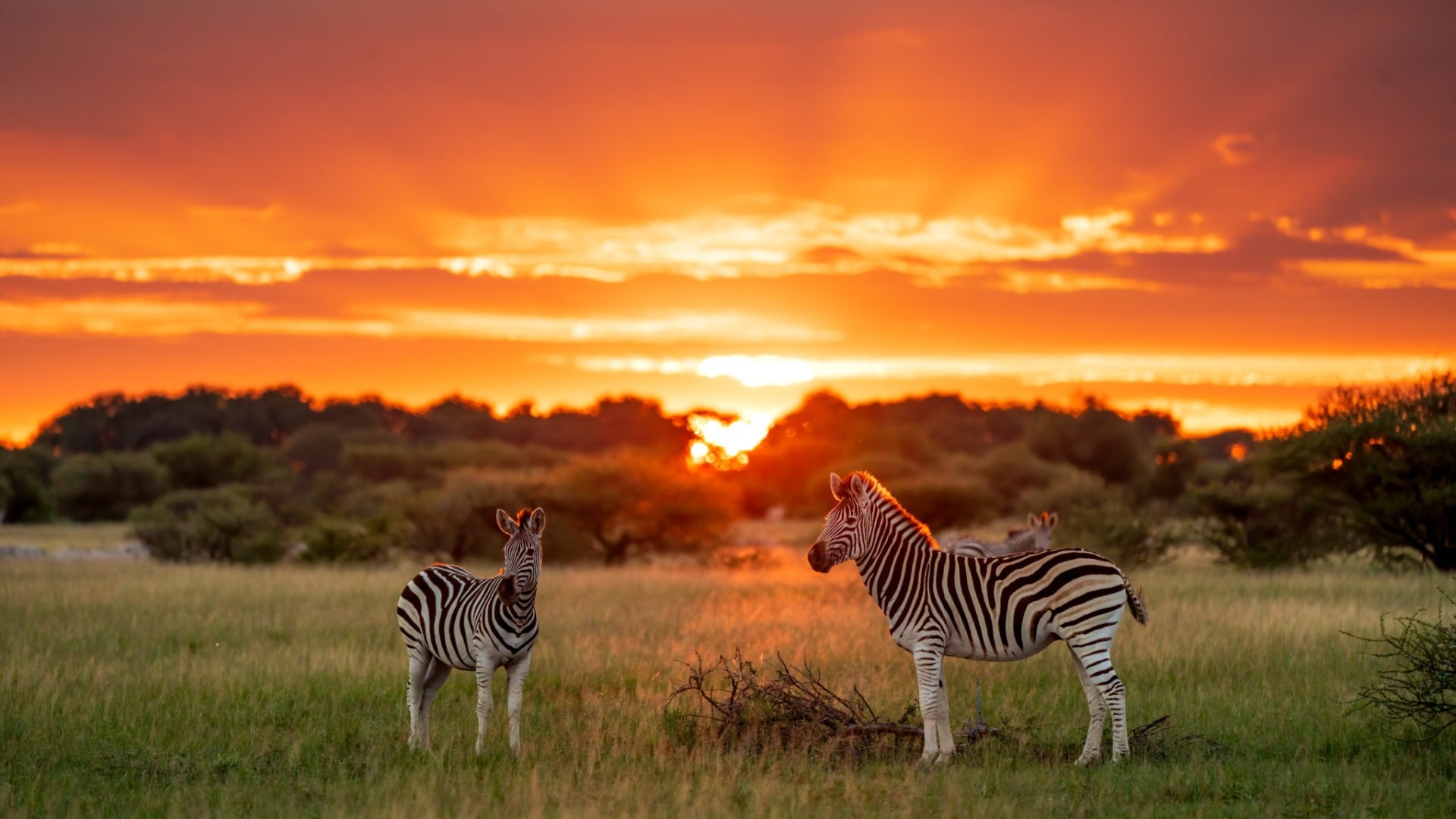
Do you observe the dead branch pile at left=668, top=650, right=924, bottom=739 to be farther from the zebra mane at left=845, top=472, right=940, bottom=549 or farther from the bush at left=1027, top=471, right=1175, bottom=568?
the bush at left=1027, top=471, right=1175, bottom=568

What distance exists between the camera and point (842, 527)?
37.4 ft

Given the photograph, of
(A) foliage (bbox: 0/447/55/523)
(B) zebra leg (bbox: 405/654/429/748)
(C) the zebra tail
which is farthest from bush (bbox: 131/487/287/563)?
(C) the zebra tail

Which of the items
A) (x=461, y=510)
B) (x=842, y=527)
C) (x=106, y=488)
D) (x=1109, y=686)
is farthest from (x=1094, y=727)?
(x=106, y=488)

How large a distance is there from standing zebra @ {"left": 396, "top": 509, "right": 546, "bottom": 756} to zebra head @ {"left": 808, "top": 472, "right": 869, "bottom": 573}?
2456 mm

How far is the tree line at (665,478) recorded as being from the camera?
31.2 meters

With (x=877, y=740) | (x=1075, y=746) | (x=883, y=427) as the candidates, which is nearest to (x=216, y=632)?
(x=877, y=740)

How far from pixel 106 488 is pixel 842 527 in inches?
2522

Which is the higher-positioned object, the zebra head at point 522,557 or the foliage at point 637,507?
the zebra head at point 522,557

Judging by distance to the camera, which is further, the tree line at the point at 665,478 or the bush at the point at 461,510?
the bush at the point at 461,510

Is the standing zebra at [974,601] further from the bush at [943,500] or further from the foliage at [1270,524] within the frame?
the bush at [943,500]

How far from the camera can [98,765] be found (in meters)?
10.6

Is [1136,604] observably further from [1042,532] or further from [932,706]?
[1042,532]

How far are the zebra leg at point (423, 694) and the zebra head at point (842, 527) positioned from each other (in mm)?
3583

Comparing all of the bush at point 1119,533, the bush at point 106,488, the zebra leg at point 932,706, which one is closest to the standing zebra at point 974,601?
the zebra leg at point 932,706
